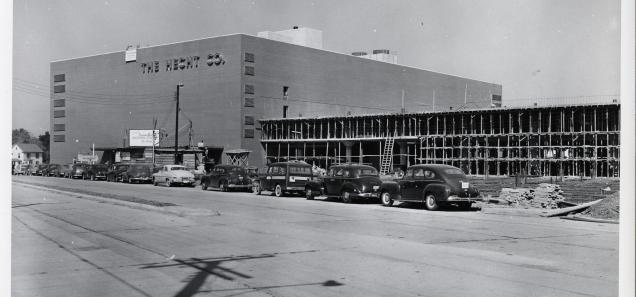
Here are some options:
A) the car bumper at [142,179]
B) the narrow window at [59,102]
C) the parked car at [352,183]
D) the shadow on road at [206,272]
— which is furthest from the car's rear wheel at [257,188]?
the narrow window at [59,102]

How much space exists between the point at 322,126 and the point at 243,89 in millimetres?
9345

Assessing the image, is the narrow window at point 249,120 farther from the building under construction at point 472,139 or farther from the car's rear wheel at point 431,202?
the car's rear wheel at point 431,202

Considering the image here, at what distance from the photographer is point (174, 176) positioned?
141ft

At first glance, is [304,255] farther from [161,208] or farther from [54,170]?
[54,170]

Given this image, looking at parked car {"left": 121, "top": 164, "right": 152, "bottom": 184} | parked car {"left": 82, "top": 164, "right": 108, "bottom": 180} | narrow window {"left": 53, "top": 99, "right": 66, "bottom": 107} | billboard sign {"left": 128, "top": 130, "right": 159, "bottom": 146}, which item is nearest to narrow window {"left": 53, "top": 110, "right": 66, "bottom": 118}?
narrow window {"left": 53, "top": 99, "right": 66, "bottom": 107}

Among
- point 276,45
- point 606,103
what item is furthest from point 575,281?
point 276,45

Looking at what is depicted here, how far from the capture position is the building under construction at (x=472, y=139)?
43.9 metres

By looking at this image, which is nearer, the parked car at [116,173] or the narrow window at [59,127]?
the parked car at [116,173]

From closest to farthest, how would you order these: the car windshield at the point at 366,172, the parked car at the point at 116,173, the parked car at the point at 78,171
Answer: the car windshield at the point at 366,172 < the parked car at the point at 116,173 < the parked car at the point at 78,171

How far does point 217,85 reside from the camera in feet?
214

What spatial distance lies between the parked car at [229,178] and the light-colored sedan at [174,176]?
19.4 ft

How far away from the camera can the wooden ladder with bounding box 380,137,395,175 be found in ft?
187

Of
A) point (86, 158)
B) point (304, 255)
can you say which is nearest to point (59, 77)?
point (86, 158)

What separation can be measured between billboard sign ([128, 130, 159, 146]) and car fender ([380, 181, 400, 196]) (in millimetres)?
52405
